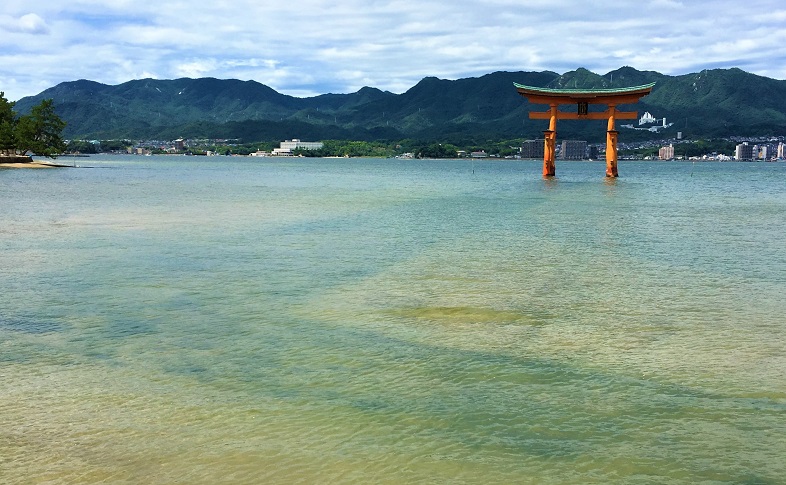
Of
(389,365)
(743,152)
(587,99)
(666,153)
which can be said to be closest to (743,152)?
(743,152)

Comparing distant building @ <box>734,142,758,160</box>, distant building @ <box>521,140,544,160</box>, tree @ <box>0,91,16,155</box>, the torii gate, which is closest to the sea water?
the torii gate

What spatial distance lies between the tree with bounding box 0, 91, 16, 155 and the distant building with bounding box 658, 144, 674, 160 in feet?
526

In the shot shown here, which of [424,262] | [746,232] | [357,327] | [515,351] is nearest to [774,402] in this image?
[515,351]

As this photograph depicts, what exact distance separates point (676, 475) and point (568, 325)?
15.6 feet

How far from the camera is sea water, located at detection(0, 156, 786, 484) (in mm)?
5609

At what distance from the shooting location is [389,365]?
26.4ft

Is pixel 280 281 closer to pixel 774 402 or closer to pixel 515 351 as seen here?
pixel 515 351

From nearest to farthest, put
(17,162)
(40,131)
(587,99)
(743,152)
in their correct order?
(587,99) → (40,131) → (17,162) → (743,152)

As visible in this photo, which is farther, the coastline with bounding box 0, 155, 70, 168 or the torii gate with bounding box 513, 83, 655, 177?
the coastline with bounding box 0, 155, 70, 168

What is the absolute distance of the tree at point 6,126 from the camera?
81.4 meters

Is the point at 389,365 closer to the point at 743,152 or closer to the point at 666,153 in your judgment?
the point at 666,153

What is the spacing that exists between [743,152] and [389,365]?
20385 cm

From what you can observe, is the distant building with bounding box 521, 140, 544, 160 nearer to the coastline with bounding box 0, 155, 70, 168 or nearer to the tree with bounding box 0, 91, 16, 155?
the coastline with bounding box 0, 155, 70, 168

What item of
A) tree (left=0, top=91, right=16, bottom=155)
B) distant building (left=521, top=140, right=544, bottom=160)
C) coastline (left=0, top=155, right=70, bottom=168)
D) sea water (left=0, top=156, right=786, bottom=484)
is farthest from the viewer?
distant building (left=521, top=140, right=544, bottom=160)
